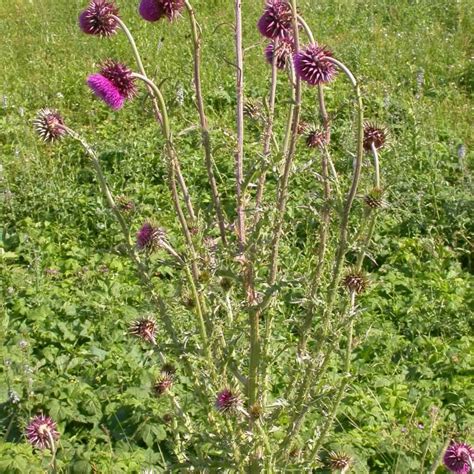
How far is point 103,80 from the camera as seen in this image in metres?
1.86

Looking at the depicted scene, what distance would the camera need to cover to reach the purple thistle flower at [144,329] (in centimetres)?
226

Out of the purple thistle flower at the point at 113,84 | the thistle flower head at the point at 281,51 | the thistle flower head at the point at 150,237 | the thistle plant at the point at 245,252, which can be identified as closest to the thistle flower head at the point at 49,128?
the thistle plant at the point at 245,252

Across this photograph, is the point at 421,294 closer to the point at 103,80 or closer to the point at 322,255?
the point at 322,255

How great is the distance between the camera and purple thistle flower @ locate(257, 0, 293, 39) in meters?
2.11

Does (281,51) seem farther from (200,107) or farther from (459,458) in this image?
(459,458)

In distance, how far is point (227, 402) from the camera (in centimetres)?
204

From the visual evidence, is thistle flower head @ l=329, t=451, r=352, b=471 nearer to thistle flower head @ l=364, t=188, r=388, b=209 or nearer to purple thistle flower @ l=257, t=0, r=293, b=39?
thistle flower head @ l=364, t=188, r=388, b=209

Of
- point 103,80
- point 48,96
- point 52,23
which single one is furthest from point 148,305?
point 52,23

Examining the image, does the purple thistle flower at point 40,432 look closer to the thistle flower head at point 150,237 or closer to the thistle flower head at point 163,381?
the thistle flower head at point 163,381

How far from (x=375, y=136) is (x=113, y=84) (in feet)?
2.38

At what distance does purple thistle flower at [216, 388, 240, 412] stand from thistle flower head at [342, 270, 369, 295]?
0.42 meters

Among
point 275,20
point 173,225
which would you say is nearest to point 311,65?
point 275,20

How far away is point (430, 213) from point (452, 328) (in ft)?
3.43

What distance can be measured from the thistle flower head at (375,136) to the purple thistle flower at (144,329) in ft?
2.51
